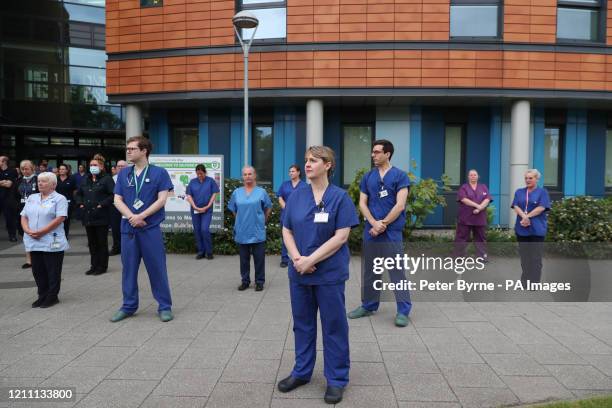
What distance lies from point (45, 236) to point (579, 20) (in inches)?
556

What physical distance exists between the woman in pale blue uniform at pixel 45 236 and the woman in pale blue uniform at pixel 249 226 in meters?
2.33

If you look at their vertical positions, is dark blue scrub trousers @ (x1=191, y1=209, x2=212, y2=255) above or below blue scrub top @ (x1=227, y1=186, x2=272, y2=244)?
below

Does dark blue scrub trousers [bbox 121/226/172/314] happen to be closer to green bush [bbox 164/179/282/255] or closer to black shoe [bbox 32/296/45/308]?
black shoe [bbox 32/296/45/308]

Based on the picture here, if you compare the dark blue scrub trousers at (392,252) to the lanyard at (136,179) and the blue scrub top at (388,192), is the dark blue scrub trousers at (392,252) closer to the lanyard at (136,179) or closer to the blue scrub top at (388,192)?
the blue scrub top at (388,192)

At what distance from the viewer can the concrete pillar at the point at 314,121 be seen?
41.1 feet

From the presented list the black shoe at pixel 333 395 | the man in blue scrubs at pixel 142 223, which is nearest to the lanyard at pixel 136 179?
the man in blue scrubs at pixel 142 223

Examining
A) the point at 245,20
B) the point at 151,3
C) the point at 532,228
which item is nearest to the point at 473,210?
the point at 532,228

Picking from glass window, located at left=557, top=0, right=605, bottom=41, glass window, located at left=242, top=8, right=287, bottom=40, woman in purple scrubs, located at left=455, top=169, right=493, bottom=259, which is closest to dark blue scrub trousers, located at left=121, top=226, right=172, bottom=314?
woman in purple scrubs, located at left=455, top=169, right=493, bottom=259

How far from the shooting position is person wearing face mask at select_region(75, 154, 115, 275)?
777cm

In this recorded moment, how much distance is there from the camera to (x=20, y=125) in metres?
20.2

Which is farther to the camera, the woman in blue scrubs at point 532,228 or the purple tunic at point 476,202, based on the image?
the purple tunic at point 476,202

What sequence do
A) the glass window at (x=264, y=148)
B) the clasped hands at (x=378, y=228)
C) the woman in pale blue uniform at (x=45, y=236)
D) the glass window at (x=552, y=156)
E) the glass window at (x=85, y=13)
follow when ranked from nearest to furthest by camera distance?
the clasped hands at (x=378, y=228), the woman in pale blue uniform at (x=45, y=236), the glass window at (x=552, y=156), the glass window at (x=264, y=148), the glass window at (x=85, y=13)

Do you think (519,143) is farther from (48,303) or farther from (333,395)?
(48,303)

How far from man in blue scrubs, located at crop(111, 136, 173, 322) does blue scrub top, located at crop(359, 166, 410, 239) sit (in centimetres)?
240
